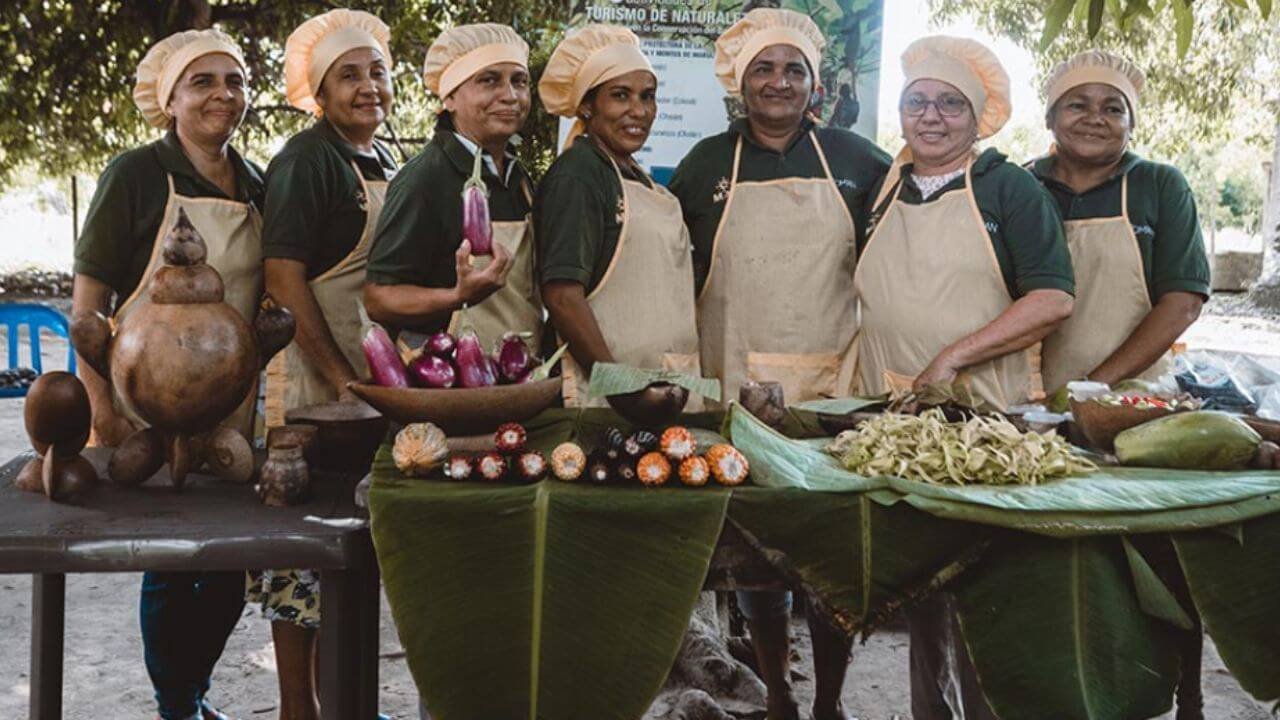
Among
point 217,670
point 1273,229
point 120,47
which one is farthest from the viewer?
point 1273,229

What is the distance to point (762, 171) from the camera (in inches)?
148

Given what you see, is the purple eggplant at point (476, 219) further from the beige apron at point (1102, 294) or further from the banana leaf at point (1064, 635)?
the beige apron at point (1102, 294)

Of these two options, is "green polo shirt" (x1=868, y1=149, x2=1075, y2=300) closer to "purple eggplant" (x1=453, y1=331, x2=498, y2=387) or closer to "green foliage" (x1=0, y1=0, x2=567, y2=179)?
"purple eggplant" (x1=453, y1=331, x2=498, y2=387)

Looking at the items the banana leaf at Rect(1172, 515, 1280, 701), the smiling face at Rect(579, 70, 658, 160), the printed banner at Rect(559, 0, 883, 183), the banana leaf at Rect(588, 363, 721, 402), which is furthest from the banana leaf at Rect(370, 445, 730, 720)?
the printed banner at Rect(559, 0, 883, 183)

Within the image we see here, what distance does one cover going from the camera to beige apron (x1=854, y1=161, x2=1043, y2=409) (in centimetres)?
→ 350

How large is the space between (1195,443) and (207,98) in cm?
287

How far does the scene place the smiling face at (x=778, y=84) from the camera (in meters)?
3.66

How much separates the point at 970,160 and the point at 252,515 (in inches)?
97.4

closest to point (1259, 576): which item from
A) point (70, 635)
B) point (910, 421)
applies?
point (910, 421)

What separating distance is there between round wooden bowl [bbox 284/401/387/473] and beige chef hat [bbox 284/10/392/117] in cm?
136

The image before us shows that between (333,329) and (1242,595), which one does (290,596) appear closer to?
(333,329)

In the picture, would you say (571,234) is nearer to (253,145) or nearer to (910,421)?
(910,421)

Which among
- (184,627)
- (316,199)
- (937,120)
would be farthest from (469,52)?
(184,627)

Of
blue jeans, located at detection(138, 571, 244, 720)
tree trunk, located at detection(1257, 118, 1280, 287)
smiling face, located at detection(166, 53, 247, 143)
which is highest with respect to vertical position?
tree trunk, located at detection(1257, 118, 1280, 287)
